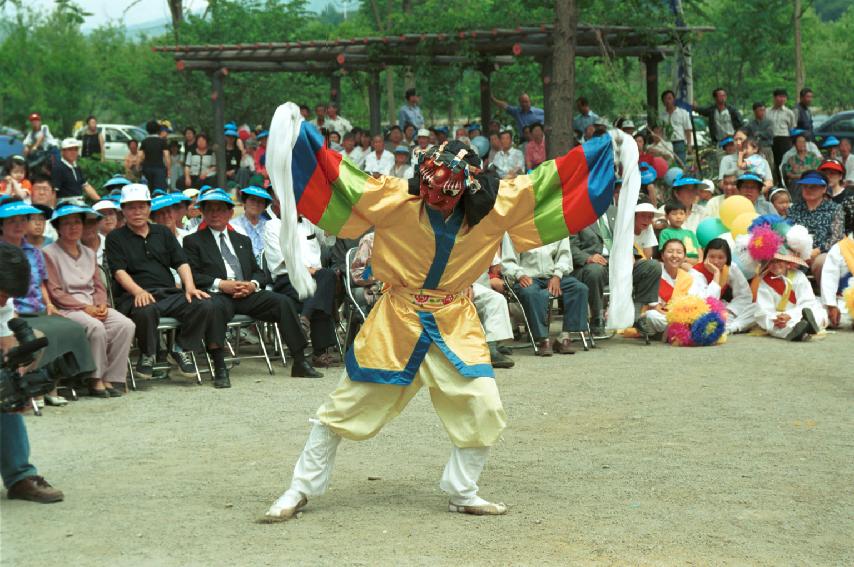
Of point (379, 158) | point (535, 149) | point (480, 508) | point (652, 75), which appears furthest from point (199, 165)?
point (480, 508)

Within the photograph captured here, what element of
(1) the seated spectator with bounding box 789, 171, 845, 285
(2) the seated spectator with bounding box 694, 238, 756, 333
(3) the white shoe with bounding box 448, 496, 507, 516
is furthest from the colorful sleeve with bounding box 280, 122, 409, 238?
(1) the seated spectator with bounding box 789, 171, 845, 285

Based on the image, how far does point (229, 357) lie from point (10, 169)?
543 cm

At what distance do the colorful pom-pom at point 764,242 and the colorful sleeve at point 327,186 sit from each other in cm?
639

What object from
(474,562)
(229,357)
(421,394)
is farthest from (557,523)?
(229,357)

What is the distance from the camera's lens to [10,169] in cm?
1438

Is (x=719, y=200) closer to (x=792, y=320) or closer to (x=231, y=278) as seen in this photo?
(x=792, y=320)

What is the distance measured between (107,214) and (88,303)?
1665 mm

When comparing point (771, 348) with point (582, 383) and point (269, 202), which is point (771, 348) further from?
point (269, 202)

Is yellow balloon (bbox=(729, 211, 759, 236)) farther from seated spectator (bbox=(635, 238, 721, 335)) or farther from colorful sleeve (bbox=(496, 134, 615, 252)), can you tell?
colorful sleeve (bbox=(496, 134, 615, 252))

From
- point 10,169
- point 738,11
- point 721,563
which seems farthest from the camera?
point 738,11

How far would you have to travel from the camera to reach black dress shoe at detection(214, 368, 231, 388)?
364 inches

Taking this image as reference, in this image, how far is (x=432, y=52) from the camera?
2033cm

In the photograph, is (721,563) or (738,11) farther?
Answer: (738,11)

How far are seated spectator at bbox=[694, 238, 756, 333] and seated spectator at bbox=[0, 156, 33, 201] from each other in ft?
24.2
